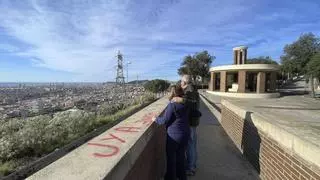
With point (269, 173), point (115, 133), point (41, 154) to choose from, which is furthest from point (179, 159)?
point (41, 154)

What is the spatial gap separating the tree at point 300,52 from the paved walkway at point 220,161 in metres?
37.7

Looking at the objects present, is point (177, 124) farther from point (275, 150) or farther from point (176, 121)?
point (275, 150)

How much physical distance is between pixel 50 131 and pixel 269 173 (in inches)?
243

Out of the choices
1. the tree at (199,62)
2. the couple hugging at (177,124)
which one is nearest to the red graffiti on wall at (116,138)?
the couple hugging at (177,124)

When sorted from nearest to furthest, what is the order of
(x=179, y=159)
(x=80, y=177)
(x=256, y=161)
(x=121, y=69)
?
1. (x=80, y=177)
2. (x=179, y=159)
3. (x=256, y=161)
4. (x=121, y=69)

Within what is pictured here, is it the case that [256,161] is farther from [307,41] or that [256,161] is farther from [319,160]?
[307,41]

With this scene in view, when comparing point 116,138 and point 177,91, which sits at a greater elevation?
point 177,91

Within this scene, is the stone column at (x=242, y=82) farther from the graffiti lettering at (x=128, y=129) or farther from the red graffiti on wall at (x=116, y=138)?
the graffiti lettering at (x=128, y=129)

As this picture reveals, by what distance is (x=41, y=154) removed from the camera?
7664mm

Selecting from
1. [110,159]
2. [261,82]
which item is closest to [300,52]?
[261,82]

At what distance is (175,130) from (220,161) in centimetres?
272

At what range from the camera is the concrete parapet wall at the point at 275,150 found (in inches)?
135

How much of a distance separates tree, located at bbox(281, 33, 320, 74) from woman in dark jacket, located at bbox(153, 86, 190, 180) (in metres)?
42.0

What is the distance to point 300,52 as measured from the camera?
43.0m
